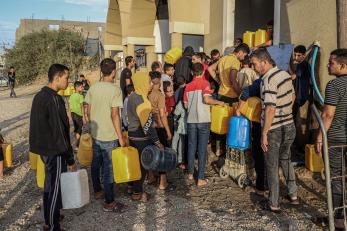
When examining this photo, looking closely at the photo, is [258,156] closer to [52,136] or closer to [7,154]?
[52,136]

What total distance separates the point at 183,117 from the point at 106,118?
1.81 metres

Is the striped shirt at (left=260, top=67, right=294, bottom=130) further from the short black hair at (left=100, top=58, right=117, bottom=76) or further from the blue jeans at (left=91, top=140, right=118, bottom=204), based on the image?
the blue jeans at (left=91, top=140, right=118, bottom=204)

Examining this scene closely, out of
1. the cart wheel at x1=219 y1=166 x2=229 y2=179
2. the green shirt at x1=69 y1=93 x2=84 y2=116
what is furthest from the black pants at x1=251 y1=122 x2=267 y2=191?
the green shirt at x1=69 y1=93 x2=84 y2=116

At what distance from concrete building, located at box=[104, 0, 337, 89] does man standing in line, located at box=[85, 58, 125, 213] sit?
3.83 m

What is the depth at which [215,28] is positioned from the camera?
10.6 meters

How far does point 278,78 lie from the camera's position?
402 centimetres

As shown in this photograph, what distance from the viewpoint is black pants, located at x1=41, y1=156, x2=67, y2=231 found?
375 centimetres

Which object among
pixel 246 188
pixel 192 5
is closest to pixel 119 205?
pixel 246 188

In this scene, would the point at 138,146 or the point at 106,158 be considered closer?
the point at 106,158

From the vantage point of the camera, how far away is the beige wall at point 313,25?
6.03 m

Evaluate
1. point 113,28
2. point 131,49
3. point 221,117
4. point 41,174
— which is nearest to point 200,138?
point 221,117

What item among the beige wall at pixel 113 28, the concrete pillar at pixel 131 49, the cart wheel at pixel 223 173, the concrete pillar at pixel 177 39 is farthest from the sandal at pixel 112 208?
the beige wall at pixel 113 28

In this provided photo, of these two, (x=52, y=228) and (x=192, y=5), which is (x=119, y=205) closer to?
(x=52, y=228)

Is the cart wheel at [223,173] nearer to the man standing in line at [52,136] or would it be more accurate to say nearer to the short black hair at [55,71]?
the man standing in line at [52,136]
